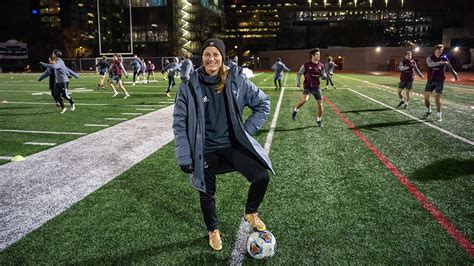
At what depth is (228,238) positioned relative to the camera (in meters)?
3.90

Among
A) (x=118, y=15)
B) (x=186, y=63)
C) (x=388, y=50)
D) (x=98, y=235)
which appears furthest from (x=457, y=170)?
(x=118, y=15)

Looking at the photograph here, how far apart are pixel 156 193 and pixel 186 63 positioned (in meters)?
12.0

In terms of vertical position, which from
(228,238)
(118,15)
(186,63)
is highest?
(118,15)

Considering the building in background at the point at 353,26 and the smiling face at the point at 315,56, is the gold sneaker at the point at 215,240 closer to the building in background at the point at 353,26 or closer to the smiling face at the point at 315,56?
the smiling face at the point at 315,56

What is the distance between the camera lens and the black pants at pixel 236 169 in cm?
344

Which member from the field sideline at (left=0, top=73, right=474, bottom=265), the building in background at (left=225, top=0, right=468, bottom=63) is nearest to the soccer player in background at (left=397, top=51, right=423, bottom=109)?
the field sideline at (left=0, top=73, right=474, bottom=265)

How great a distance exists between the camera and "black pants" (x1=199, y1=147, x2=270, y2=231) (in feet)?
11.3

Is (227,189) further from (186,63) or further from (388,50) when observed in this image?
(388,50)

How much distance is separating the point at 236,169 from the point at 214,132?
0.42 meters

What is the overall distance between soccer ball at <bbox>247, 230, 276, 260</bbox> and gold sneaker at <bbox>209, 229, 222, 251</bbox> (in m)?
0.32

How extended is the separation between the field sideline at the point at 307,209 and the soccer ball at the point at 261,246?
87 mm

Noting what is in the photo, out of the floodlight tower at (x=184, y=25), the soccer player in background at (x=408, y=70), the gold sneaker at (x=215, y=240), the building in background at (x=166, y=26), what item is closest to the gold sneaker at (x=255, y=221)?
the gold sneaker at (x=215, y=240)

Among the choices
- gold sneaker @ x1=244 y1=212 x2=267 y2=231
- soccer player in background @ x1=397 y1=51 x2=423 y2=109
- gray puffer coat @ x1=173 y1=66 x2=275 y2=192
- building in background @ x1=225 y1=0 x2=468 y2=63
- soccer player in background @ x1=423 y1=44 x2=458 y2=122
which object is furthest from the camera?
building in background @ x1=225 y1=0 x2=468 y2=63

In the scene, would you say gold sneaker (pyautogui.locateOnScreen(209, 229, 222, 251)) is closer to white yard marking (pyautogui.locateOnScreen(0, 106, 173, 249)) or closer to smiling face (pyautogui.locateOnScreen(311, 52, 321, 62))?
white yard marking (pyautogui.locateOnScreen(0, 106, 173, 249))
